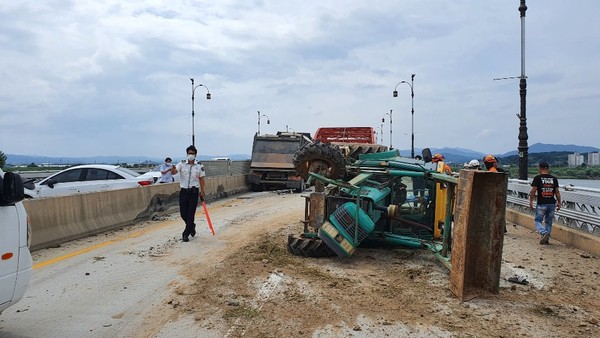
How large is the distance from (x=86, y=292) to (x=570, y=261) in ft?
25.0

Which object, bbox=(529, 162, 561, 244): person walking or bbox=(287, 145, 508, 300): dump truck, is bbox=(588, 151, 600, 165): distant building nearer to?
bbox=(529, 162, 561, 244): person walking

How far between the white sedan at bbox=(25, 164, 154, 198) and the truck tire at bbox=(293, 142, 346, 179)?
6179mm

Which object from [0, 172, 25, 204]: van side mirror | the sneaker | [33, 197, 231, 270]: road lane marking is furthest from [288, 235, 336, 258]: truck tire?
the sneaker

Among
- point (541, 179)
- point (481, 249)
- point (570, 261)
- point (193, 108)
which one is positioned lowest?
point (570, 261)

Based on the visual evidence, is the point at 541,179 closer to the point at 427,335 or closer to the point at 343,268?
the point at 343,268

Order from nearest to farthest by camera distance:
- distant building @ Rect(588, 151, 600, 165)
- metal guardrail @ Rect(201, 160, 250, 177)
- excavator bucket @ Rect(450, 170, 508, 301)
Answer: excavator bucket @ Rect(450, 170, 508, 301) → distant building @ Rect(588, 151, 600, 165) → metal guardrail @ Rect(201, 160, 250, 177)

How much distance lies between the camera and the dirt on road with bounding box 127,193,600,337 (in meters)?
4.79

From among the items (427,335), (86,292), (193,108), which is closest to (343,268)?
(427,335)

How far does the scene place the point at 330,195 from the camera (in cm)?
840

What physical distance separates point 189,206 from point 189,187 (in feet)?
1.36

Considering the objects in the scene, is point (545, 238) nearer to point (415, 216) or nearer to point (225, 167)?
point (415, 216)

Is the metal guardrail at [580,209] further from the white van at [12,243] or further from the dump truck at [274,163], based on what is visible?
the dump truck at [274,163]

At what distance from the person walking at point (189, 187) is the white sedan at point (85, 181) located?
4.45m

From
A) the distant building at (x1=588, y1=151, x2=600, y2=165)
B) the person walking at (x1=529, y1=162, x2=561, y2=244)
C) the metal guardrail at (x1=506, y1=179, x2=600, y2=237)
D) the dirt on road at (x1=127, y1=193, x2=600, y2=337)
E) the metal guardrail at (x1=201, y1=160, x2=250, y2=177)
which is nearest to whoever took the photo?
the dirt on road at (x1=127, y1=193, x2=600, y2=337)
